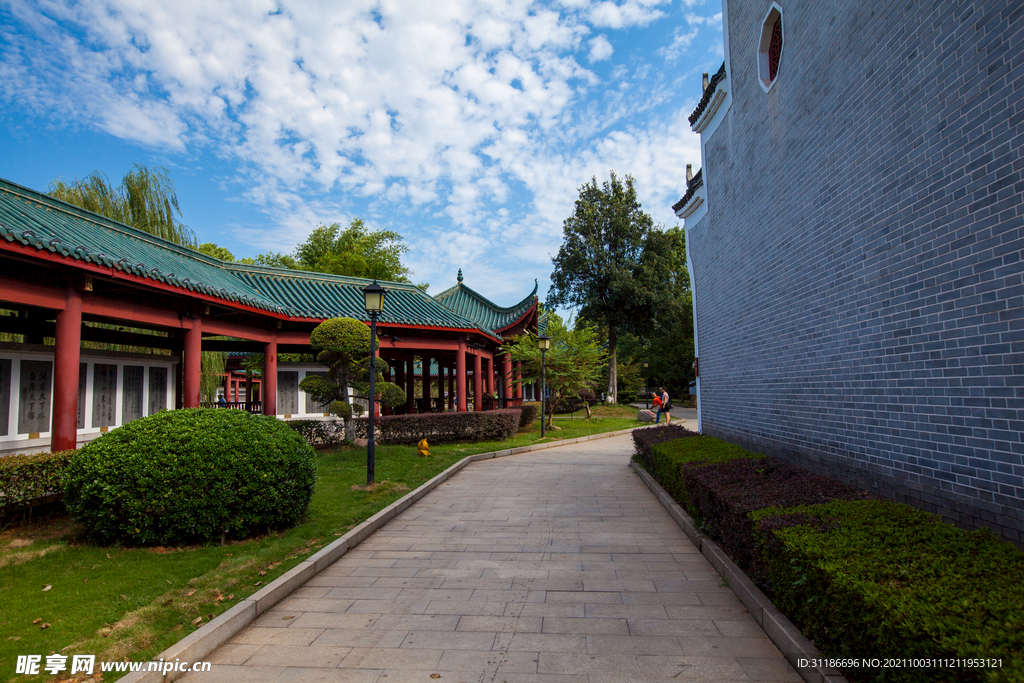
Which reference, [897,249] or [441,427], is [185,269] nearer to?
[441,427]

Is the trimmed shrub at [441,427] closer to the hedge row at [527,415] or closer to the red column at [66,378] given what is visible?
the hedge row at [527,415]

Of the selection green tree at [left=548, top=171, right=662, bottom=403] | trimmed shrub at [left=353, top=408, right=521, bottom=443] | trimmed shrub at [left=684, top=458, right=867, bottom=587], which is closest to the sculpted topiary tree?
trimmed shrub at [left=353, top=408, right=521, bottom=443]

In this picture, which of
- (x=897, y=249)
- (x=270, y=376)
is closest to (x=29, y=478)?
(x=270, y=376)

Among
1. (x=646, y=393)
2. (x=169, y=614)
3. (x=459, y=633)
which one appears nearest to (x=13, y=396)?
(x=169, y=614)

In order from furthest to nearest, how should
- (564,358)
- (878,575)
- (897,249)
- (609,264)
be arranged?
(609,264), (564,358), (897,249), (878,575)

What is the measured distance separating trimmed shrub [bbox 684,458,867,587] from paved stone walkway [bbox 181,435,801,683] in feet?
1.17

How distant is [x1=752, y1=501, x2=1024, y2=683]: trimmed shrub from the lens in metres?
2.13

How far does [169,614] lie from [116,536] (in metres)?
2.21

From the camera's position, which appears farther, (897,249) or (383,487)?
(383,487)

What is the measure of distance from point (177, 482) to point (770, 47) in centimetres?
861

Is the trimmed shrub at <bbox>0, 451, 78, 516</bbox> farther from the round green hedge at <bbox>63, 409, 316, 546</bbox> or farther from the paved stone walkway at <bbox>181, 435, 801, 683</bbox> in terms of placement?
the paved stone walkway at <bbox>181, 435, 801, 683</bbox>

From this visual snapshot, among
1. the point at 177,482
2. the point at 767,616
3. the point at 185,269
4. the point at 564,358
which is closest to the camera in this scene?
the point at 767,616

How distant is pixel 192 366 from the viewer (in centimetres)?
1036

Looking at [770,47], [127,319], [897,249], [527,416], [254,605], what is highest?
[770,47]
